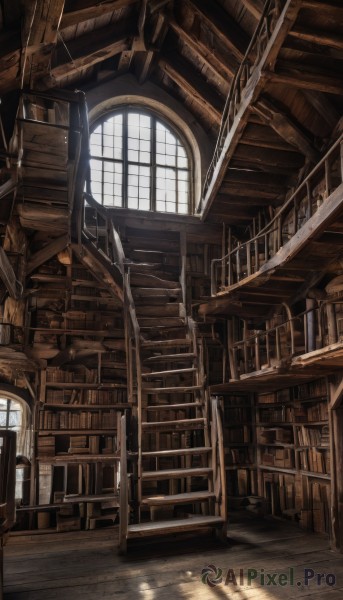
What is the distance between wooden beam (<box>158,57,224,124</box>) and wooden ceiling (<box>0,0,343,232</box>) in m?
0.03

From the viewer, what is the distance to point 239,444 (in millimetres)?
9133

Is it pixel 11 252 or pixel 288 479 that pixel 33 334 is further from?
pixel 288 479

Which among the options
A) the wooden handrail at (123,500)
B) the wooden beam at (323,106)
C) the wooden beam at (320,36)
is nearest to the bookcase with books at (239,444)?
the wooden handrail at (123,500)

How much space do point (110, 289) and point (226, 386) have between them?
265 cm

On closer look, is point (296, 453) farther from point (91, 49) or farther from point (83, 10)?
point (91, 49)

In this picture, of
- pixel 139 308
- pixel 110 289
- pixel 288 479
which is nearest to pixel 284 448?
pixel 288 479

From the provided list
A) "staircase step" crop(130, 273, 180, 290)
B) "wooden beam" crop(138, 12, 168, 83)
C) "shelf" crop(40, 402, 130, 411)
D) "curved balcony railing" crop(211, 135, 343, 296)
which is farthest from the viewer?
"wooden beam" crop(138, 12, 168, 83)

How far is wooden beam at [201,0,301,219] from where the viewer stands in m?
5.34

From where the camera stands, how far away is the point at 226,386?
8203 mm

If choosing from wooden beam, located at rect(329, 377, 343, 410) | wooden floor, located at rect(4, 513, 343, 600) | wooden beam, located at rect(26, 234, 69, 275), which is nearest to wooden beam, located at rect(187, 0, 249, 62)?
wooden beam, located at rect(26, 234, 69, 275)

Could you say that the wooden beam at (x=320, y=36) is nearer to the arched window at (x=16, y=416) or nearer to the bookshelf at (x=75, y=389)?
the bookshelf at (x=75, y=389)

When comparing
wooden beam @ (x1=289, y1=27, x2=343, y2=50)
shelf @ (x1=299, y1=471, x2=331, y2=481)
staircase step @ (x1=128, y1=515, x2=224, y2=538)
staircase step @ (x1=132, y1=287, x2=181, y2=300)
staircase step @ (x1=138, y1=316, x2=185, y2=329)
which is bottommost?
staircase step @ (x1=128, y1=515, x2=224, y2=538)

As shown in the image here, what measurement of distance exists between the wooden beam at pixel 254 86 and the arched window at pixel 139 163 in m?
2.48

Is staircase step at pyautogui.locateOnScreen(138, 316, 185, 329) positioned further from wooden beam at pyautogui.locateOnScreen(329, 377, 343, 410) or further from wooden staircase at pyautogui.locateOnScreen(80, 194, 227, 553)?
wooden beam at pyautogui.locateOnScreen(329, 377, 343, 410)
